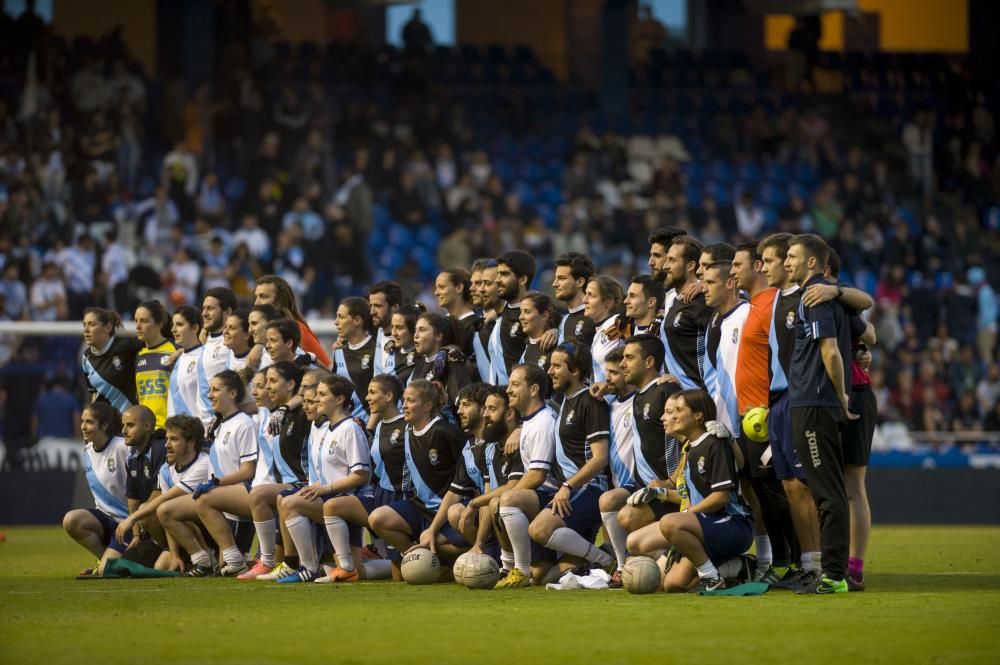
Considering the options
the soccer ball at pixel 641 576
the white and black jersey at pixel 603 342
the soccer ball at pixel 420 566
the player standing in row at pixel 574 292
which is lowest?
the soccer ball at pixel 420 566

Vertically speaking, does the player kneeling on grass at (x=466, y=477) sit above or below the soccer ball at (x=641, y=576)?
above

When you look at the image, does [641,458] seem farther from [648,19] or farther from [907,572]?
[648,19]

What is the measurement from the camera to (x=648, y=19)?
1147 inches

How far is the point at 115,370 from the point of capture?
39.4 ft

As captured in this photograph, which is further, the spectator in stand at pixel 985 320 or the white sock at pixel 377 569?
the spectator in stand at pixel 985 320

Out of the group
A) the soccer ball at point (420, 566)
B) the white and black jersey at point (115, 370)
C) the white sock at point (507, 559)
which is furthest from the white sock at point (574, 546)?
the white and black jersey at point (115, 370)

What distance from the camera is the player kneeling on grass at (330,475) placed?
10344 millimetres

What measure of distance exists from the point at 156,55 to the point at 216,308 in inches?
540

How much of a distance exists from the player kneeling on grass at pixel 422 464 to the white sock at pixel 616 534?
3.84 ft

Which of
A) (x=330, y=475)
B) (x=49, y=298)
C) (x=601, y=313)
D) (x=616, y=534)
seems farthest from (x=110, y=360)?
(x=49, y=298)

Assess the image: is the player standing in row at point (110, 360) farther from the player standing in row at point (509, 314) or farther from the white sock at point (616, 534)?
the white sock at point (616, 534)

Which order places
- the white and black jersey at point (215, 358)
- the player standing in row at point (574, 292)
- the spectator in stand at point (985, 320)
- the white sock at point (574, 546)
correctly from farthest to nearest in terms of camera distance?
the spectator in stand at point (985, 320), the white and black jersey at point (215, 358), the player standing in row at point (574, 292), the white sock at point (574, 546)

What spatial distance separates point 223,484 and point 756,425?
157 inches

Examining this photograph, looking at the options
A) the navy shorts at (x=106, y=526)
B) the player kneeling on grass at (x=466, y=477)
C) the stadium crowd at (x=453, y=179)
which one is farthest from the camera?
the stadium crowd at (x=453, y=179)
